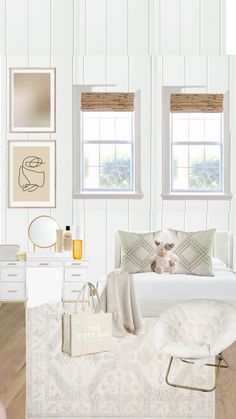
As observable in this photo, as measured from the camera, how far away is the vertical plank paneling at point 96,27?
270 inches

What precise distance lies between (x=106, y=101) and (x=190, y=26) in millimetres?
1299

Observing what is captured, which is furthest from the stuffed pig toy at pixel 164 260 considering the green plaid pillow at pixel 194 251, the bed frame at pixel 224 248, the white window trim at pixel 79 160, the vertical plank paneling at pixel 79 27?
the vertical plank paneling at pixel 79 27

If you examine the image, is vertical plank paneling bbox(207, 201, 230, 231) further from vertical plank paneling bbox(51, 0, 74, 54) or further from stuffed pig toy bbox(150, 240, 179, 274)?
vertical plank paneling bbox(51, 0, 74, 54)

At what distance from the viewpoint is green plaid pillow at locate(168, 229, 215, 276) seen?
5281mm

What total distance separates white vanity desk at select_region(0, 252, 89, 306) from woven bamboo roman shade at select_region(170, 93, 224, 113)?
6.94 ft

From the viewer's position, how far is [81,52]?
6.87 m

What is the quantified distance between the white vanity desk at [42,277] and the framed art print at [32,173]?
0.77 metres

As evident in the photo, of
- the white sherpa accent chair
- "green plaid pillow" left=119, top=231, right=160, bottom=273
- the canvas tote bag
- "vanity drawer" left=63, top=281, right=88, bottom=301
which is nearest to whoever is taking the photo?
the canvas tote bag

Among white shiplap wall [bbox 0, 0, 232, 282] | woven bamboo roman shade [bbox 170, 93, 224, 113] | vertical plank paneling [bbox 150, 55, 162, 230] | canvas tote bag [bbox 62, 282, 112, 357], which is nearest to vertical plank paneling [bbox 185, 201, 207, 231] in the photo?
white shiplap wall [bbox 0, 0, 232, 282]

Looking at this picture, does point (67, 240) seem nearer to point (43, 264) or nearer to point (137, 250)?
point (43, 264)

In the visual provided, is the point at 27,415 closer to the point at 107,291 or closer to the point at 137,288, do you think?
the point at 107,291

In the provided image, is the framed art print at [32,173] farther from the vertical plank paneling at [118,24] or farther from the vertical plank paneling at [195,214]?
the vertical plank paneling at [195,214]

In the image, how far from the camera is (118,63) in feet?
22.7

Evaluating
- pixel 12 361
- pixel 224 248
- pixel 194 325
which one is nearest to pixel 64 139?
pixel 224 248
